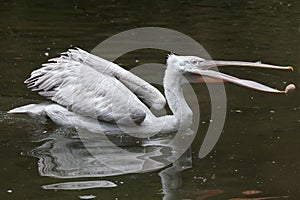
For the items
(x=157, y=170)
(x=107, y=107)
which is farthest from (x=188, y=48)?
(x=157, y=170)

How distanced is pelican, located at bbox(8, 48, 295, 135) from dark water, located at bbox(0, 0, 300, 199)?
201mm

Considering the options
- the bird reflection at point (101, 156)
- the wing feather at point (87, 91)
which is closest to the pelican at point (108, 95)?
the wing feather at point (87, 91)

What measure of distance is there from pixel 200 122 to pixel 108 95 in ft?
2.95

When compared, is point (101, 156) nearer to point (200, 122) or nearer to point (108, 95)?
point (108, 95)

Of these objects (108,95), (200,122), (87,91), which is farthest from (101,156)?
(200,122)

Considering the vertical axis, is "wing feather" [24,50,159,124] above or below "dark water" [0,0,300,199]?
above

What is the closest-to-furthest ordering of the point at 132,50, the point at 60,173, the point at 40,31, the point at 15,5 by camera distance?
the point at 60,173 < the point at 132,50 < the point at 40,31 < the point at 15,5

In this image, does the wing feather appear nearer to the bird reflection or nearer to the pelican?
the pelican

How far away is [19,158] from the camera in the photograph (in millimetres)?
5734

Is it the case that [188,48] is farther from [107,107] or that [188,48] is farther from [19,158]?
[19,158]

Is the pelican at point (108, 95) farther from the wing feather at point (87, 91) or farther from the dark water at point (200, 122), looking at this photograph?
the dark water at point (200, 122)

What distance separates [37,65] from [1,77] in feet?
1.99

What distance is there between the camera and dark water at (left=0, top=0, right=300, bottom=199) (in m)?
5.25

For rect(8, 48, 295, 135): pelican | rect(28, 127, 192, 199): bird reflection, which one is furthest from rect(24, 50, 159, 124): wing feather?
rect(28, 127, 192, 199): bird reflection
